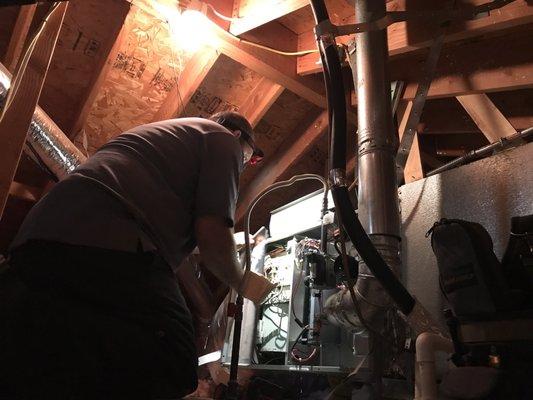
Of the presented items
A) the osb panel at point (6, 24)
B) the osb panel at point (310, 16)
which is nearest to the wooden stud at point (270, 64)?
the osb panel at point (310, 16)

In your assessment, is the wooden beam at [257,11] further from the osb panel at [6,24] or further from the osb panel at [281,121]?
the osb panel at [6,24]

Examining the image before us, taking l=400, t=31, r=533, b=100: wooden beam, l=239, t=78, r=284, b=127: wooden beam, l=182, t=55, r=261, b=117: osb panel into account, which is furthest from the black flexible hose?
l=182, t=55, r=261, b=117: osb panel

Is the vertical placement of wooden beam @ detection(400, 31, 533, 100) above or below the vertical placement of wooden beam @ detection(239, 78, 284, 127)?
below

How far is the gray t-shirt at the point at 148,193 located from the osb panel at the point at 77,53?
1710mm

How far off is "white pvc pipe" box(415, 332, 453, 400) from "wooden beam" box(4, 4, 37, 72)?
2390 mm

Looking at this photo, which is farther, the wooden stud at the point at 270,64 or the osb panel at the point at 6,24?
the osb panel at the point at 6,24

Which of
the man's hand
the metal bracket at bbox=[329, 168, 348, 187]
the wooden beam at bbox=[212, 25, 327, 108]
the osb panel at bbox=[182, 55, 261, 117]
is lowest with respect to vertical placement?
the man's hand

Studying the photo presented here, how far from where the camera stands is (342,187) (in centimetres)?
130

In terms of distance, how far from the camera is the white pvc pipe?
978 millimetres

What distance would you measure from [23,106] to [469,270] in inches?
52.9

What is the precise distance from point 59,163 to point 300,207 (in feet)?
4.37

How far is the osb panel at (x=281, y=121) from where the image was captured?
3146mm

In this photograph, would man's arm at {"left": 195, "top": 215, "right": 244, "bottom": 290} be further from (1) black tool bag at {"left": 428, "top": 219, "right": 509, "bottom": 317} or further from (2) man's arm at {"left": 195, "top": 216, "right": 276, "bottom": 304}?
(1) black tool bag at {"left": 428, "top": 219, "right": 509, "bottom": 317}

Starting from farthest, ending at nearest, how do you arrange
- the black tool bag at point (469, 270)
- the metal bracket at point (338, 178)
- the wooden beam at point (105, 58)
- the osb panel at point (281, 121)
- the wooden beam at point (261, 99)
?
1. the osb panel at point (281, 121)
2. the wooden beam at point (261, 99)
3. the wooden beam at point (105, 58)
4. the metal bracket at point (338, 178)
5. the black tool bag at point (469, 270)
